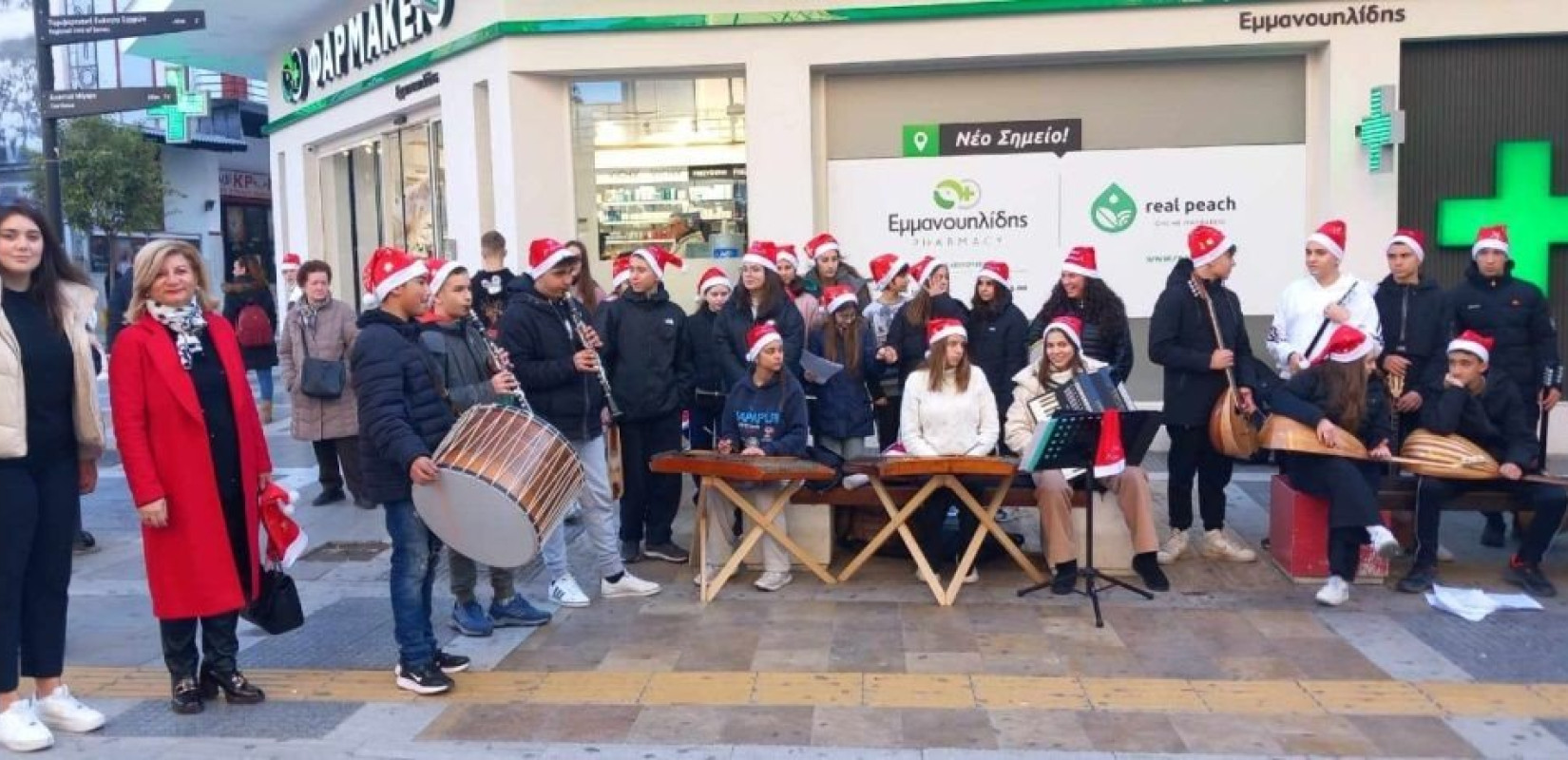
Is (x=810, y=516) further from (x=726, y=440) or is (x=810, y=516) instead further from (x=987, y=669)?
(x=987, y=669)

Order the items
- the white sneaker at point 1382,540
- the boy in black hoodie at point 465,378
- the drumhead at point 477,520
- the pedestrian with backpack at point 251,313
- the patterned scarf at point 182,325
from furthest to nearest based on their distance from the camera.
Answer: the pedestrian with backpack at point 251,313 → the white sneaker at point 1382,540 → the boy in black hoodie at point 465,378 → the drumhead at point 477,520 → the patterned scarf at point 182,325

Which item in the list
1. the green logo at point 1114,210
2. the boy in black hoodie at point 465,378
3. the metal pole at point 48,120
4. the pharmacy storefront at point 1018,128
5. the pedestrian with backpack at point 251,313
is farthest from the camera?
the pedestrian with backpack at point 251,313

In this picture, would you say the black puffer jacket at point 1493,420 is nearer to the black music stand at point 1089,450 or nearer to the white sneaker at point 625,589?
the black music stand at point 1089,450

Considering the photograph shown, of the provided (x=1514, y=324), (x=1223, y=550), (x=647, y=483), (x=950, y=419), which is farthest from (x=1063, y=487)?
(x=1514, y=324)

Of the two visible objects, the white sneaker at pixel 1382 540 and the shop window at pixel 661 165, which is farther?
the shop window at pixel 661 165

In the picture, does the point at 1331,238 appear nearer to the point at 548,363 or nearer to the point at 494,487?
the point at 548,363

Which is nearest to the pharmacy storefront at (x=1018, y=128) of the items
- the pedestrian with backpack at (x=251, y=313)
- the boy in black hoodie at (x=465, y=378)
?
the pedestrian with backpack at (x=251, y=313)

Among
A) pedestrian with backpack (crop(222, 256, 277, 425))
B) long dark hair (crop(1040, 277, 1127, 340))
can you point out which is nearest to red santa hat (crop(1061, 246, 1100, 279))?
long dark hair (crop(1040, 277, 1127, 340))

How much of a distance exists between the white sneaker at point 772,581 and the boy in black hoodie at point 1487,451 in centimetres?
327

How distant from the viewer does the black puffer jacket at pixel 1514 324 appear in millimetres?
8172

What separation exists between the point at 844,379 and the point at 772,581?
144cm

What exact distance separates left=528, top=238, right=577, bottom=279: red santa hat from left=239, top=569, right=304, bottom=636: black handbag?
2.21m

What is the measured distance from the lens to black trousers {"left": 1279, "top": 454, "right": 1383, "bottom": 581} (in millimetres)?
6809

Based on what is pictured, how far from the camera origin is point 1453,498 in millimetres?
7125
